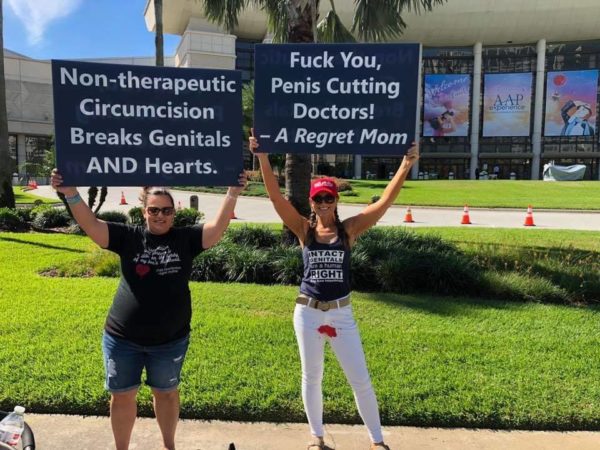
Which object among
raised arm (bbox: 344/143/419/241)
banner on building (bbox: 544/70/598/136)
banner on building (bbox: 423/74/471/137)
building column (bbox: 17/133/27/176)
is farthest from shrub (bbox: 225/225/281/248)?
building column (bbox: 17/133/27/176)

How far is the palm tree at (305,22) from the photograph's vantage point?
873 cm

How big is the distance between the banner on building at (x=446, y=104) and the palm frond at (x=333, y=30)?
173 ft

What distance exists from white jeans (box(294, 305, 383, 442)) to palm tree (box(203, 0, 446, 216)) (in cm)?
571

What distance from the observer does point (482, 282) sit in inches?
288

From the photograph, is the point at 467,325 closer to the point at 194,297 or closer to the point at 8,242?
the point at 194,297

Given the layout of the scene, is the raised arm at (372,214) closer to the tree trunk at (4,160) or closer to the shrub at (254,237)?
the shrub at (254,237)

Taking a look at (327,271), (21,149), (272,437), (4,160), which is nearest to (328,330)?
(327,271)

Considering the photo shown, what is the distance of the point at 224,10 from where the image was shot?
10312 millimetres

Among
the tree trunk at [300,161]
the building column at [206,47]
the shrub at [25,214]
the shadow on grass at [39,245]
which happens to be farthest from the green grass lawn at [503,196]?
the building column at [206,47]

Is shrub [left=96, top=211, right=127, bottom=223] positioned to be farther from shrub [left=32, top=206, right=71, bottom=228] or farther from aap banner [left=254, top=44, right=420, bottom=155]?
aap banner [left=254, top=44, right=420, bottom=155]

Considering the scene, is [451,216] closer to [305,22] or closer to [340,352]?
[305,22]

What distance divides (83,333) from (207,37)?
49.4 meters

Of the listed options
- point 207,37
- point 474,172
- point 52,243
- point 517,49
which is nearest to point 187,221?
point 52,243

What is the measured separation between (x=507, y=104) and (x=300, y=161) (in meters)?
58.3
